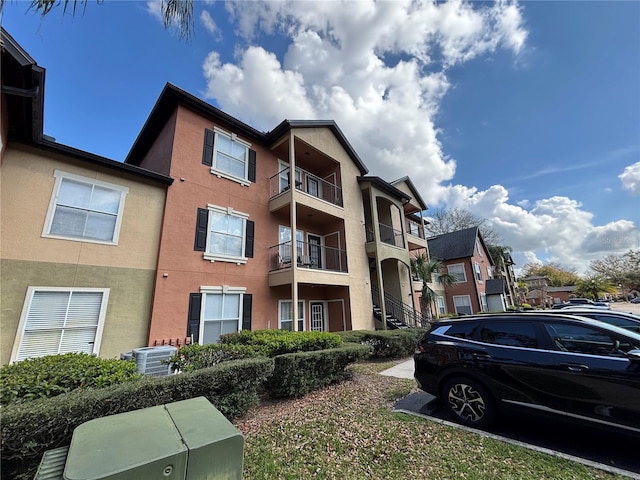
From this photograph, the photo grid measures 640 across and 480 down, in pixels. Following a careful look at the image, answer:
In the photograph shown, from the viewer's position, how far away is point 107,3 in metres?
2.84

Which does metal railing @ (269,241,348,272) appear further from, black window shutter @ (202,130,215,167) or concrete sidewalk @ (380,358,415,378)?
concrete sidewalk @ (380,358,415,378)

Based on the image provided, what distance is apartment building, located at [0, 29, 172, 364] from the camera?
6.15 meters

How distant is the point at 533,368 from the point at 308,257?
9.91 metres

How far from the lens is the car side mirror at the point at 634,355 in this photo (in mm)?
3607

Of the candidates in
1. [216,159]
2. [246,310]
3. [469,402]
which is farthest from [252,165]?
[469,402]

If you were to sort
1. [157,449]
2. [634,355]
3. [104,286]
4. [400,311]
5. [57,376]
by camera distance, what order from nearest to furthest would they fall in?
[157,449], [634,355], [57,376], [104,286], [400,311]

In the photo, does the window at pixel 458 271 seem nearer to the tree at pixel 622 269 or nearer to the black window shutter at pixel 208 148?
the black window shutter at pixel 208 148

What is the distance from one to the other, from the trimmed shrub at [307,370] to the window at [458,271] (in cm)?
2281

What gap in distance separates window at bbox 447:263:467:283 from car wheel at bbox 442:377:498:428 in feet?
77.5

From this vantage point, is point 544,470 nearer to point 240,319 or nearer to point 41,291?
point 240,319

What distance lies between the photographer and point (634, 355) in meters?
3.65

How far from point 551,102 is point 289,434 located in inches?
640

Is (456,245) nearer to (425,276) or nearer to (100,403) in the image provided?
(425,276)

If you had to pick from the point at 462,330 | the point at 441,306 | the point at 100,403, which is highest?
the point at 441,306
